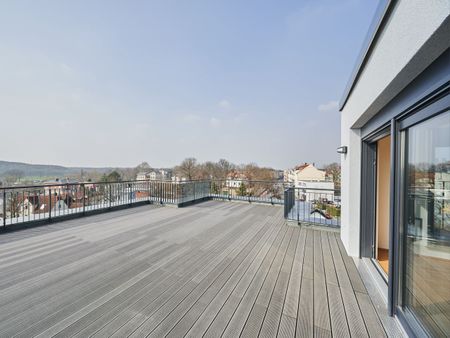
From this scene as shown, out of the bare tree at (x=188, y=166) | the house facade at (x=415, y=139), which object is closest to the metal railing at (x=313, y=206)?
the house facade at (x=415, y=139)

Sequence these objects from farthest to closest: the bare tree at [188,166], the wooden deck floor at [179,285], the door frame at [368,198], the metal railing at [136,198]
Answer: the bare tree at [188,166]
the metal railing at [136,198]
the door frame at [368,198]
the wooden deck floor at [179,285]

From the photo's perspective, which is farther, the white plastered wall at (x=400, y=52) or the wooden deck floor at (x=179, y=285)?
the wooden deck floor at (x=179, y=285)

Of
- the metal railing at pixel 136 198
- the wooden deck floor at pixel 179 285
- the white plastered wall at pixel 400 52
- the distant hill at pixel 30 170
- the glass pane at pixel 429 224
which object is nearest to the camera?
the white plastered wall at pixel 400 52

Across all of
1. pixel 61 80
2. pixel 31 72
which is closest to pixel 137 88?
pixel 61 80

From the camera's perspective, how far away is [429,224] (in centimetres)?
125

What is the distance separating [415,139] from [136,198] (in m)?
7.23

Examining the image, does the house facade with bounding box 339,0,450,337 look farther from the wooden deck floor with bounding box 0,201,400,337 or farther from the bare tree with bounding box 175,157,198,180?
the bare tree with bounding box 175,157,198,180

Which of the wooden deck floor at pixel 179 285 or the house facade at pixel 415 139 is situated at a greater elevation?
the house facade at pixel 415 139

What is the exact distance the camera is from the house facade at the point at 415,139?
3.18 ft

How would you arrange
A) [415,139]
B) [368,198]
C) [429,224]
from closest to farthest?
[429,224] → [415,139] → [368,198]

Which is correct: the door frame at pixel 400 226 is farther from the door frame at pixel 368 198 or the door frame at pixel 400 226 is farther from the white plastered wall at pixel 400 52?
the door frame at pixel 368 198

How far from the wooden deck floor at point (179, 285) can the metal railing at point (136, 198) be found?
657 mm

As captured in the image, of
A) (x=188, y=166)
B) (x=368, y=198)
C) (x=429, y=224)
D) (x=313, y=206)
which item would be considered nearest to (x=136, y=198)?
(x=313, y=206)

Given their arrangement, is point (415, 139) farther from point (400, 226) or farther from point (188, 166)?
point (188, 166)
